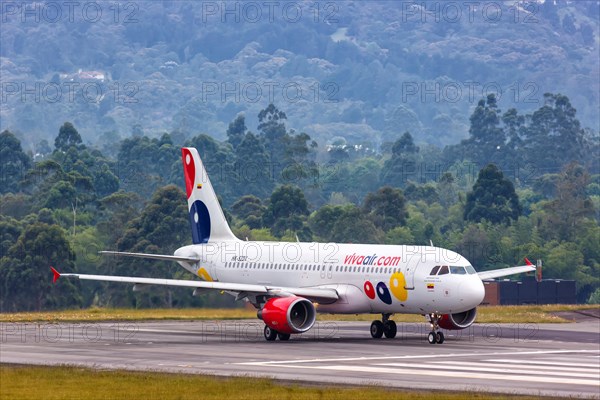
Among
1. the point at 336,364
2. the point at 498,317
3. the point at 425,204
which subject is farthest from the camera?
the point at 425,204

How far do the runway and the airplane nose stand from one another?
176 centimetres

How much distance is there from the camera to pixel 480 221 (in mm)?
162375

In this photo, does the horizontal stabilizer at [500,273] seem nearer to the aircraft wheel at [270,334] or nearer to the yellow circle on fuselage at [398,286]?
the yellow circle on fuselage at [398,286]

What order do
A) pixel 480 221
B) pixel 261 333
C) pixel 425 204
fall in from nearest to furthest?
pixel 261 333
pixel 480 221
pixel 425 204

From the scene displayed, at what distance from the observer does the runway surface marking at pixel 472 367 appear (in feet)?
124

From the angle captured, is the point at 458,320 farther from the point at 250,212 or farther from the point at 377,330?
the point at 250,212

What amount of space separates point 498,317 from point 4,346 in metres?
32.0

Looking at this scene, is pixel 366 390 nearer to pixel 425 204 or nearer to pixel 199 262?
pixel 199 262

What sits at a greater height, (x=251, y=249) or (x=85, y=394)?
(x=251, y=249)

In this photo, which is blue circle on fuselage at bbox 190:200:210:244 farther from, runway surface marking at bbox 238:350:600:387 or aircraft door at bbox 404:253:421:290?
runway surface marking at bbox 238:350:600:387

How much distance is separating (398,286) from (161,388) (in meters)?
19.2

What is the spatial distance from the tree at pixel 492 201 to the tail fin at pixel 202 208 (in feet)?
333

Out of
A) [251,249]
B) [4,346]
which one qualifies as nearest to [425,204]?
[251,249]

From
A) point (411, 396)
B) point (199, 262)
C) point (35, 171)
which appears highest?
point (35, 171)
